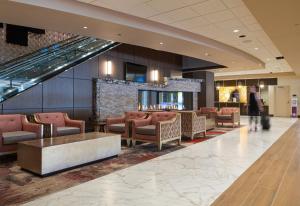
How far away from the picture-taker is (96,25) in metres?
5.07

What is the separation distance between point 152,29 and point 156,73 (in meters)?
5.22

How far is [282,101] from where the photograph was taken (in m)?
17.0

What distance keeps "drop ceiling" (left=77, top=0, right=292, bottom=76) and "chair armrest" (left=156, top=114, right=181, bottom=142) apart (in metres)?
2.38

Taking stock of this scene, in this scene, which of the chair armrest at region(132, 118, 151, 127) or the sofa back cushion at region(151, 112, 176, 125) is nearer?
the chair armrest at region(132, 118, 151, 127)

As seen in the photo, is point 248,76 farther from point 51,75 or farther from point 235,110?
point 51,75

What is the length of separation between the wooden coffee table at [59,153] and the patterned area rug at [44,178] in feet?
0.37

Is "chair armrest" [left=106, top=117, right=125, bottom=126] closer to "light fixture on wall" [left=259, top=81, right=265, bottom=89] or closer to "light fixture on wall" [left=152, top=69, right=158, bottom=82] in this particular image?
"light fixture on wall" [left=152, top=69, right=158, bottom=82]

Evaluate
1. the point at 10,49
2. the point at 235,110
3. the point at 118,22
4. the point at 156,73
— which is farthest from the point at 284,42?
the point at 10,49

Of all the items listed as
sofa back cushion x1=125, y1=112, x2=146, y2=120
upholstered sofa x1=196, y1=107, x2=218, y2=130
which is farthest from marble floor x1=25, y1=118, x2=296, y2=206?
upholstered sofa x1=196, y1=107, x2=218, y2=130

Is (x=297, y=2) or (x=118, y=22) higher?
(x=118, y=22)

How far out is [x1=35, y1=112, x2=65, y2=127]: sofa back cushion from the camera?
590 cm

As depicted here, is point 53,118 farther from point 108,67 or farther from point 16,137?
point 108,67

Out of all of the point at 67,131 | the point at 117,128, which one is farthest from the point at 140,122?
Result: the point at 67,131

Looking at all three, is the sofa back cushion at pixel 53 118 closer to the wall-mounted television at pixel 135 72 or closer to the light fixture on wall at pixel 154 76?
the wall-mounted television at pixel 135 72
